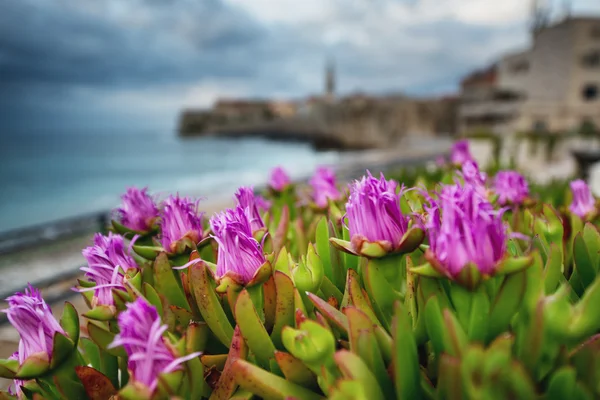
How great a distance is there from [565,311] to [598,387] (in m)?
0.10

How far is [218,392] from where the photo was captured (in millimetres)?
769

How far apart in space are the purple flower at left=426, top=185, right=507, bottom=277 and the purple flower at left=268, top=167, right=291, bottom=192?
126 centimetres

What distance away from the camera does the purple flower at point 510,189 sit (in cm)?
148

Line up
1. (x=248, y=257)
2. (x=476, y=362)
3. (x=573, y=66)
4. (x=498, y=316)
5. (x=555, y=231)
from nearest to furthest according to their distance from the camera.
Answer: (x=476, y=362), (x=498, y=316), (x=248, y=257), (x=555, y=231), (x=573, y=66)

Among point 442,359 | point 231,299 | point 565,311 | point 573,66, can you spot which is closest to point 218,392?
point 231,299

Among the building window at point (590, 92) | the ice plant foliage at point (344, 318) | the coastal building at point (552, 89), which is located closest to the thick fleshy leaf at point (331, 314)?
the ice plant foliage at point (344, 318)

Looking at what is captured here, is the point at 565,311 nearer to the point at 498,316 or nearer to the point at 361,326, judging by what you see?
the point at 498,316

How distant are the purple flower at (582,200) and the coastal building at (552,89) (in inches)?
1173

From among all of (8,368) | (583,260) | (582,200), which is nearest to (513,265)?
(583,260)

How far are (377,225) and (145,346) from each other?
40 centimetres

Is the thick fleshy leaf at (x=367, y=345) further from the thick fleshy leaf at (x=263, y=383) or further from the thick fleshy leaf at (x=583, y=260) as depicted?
the thick fleshy leaf at (x=583, y=260)

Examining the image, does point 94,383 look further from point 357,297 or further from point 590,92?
point 590,92

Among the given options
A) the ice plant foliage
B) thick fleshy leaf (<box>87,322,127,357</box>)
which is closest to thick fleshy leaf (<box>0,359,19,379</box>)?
the ice plant foliage

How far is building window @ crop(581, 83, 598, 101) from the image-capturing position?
31094mm
